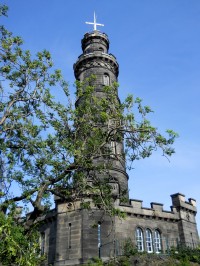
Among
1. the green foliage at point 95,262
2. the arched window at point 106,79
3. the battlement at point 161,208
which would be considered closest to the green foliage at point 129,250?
the green foliage at point 95,262

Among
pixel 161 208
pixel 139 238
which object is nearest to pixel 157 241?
pixel 139 238

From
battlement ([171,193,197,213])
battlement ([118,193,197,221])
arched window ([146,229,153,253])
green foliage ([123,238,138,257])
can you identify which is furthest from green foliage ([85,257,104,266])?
battlement ([171,193,197,213])

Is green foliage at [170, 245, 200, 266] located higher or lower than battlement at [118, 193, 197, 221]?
lower

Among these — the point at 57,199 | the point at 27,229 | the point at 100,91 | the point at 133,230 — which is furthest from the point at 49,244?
the point at 100,91

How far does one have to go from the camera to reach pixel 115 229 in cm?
2183

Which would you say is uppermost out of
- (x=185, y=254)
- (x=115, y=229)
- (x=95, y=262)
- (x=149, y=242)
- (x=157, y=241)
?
(x=115, y=229)

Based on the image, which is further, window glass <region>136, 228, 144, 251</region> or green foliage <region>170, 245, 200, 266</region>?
window glass <region>136, 228, 144, 251</region>

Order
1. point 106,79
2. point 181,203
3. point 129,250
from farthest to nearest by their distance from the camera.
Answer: point 106,79
point 181,203
point 129,250

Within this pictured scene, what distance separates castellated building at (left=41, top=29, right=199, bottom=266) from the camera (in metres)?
20.7

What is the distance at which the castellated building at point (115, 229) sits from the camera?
20688mm

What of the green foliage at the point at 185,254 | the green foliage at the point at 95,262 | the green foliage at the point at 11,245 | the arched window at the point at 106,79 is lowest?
the green foliage at the point at 11,245

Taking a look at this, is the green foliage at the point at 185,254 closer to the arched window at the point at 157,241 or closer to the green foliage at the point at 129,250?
the arched window at the point at 157,241

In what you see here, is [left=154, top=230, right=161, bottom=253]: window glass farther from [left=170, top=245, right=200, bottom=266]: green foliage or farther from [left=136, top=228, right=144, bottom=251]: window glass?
[left=170, top=245, right=200, bottom=266]: green foliage

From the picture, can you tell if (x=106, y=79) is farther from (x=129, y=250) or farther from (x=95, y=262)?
(x=95, y=262)
